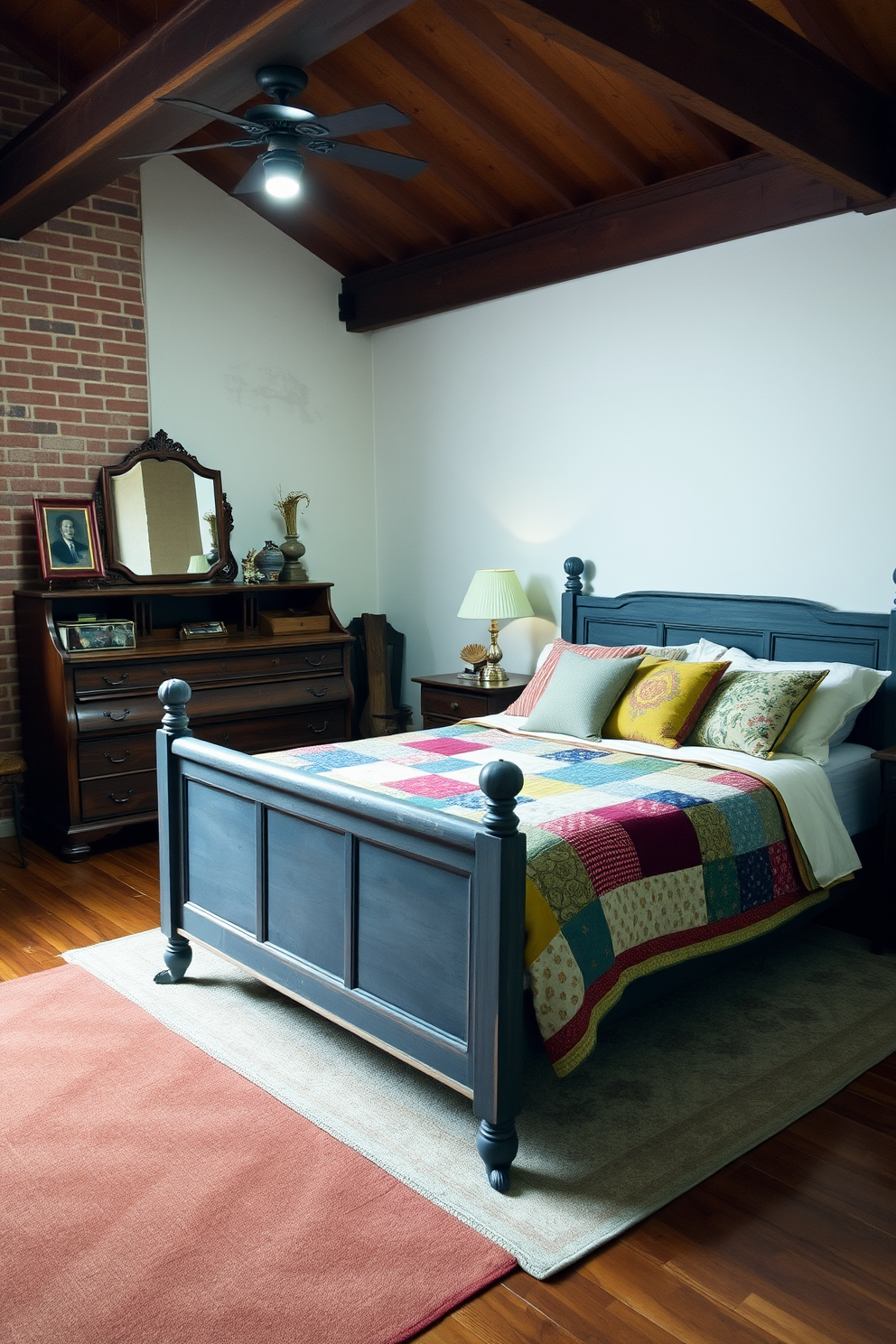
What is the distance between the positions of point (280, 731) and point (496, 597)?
125 centimetres

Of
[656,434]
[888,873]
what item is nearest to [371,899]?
[888,873]

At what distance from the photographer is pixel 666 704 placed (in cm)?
364

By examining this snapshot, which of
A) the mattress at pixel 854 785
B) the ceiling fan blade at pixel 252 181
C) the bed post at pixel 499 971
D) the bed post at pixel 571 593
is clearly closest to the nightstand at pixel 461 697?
the bed post at pixel 571 593

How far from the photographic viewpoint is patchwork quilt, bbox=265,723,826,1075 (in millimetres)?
2344

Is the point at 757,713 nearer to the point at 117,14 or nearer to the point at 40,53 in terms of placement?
the point at 117,14

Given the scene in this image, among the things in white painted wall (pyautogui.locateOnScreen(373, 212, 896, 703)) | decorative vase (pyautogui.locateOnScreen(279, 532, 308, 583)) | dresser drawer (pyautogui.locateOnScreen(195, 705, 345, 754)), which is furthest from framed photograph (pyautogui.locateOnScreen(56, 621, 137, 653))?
white painted wall (pyautogui.locateOnScreen(373, 212, 896, 703))

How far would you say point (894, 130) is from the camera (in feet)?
11.5

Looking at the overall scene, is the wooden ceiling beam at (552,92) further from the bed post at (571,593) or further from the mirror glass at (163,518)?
the mirror glass at (163,518)

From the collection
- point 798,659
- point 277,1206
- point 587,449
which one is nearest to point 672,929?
point 277,1206

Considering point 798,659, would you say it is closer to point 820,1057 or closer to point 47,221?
point 820,1057

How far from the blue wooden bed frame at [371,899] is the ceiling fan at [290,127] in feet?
5.00

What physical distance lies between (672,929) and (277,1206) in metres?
1.17

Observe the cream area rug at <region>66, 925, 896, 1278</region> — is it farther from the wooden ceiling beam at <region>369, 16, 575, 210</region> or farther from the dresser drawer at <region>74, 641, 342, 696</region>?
the wooden ceiling beam at <region>369, 16, 575, 210</region>

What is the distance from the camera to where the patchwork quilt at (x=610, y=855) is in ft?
7.69
